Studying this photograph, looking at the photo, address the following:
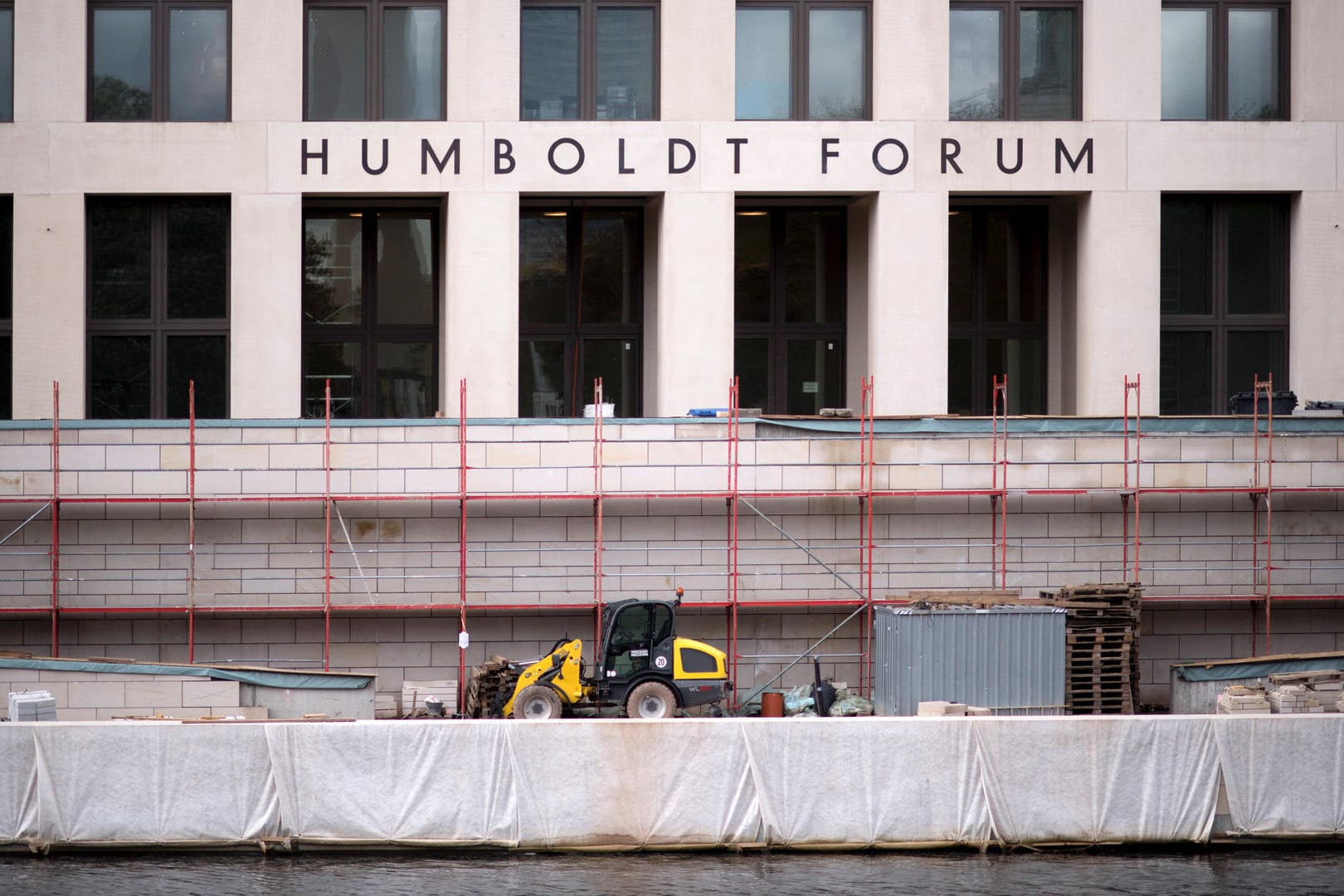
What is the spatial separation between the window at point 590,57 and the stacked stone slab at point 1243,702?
46.5ft

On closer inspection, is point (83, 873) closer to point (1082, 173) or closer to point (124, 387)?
point (124, 387)

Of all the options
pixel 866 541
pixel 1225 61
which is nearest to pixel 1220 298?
pixel 1225 61

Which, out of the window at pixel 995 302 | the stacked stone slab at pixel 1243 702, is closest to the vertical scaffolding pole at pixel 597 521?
the stacked stone slab at pixel 1243 702

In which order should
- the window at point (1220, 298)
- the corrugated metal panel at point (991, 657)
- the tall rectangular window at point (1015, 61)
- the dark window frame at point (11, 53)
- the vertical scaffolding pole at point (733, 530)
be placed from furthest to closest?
the window at point (1220, 298) → the tall rectangular window at point (1015, 61) → the dark window frame at point (11, 53) → the vertical scaffolding pole at point (733, 530) → the corrugated metal panel at point (991, 657)

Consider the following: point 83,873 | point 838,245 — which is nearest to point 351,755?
point 83,873

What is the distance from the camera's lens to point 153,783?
16.7 meters

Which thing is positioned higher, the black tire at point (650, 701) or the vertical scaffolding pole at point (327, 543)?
the vertical scaffolding pole at point (327, 543)

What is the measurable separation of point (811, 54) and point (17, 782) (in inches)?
737

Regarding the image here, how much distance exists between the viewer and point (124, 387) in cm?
2767

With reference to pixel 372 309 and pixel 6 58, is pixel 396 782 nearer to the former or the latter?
pixel 372 309

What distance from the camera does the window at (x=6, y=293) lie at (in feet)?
89.8

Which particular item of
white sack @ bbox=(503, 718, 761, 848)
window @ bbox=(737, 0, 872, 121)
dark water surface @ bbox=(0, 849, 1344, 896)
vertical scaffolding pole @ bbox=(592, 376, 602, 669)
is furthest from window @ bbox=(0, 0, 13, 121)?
white sack @ bbox=(503, 718, 761, 848)

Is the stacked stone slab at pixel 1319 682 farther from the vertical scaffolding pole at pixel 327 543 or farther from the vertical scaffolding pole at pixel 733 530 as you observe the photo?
the vertical scaffolding pole at pixel 327 543

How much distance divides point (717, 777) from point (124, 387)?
1583cm
